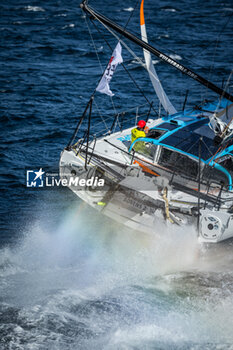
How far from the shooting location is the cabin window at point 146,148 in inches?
542

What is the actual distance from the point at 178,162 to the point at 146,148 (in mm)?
1170

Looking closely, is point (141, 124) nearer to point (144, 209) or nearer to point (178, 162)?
point (178, 162)

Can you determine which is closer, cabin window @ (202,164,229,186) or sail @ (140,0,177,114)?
cabin window @ (202,164,229,186)

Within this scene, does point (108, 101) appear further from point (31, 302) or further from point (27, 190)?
point (31, 302)

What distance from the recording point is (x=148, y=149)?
45.6 feet

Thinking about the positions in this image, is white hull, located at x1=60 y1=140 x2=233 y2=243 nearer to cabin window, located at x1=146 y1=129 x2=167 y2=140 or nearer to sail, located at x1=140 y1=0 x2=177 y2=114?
cabin window, located at x1=146 y1=129 x2=167 y2=140

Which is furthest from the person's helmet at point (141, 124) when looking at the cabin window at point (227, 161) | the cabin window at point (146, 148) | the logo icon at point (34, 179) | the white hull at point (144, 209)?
the logo icon at point (34, 179)

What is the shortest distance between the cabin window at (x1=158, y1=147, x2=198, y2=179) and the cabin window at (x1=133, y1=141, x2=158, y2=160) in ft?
1.08

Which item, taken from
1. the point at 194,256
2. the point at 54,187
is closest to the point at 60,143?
the point at 54,187

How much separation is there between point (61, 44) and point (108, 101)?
10.9 m

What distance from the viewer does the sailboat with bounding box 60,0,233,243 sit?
12125mm

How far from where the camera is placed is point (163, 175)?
1313 centimetres

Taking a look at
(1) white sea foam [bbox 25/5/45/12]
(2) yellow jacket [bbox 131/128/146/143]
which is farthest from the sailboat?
(1) white sea foam [bbox 25/5/45/12]

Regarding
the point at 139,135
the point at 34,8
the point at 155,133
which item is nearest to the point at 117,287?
the point at 139,135
